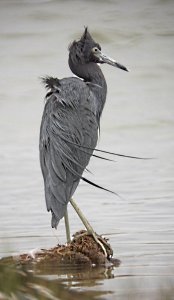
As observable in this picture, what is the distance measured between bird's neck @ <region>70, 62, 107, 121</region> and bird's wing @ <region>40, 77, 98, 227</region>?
0.37 metres

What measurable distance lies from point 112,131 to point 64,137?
20.3 feet

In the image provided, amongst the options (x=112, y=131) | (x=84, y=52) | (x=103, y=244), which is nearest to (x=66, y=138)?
(x=103, y=244)

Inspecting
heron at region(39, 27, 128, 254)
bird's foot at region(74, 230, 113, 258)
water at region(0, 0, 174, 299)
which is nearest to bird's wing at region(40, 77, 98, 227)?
heron at region(39, 27, 128, 254)

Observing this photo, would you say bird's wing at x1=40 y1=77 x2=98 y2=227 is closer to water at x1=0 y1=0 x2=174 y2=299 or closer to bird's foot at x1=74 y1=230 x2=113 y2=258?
bird's foot at x1=74 y1=230 x2=113 y2=258

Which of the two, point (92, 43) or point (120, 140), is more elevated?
point (92, 43)

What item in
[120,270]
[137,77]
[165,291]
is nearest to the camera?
[165,291]

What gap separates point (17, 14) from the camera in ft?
62.4

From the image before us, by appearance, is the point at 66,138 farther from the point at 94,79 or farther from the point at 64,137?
the point at 94,79

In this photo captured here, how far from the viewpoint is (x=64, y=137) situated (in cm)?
656

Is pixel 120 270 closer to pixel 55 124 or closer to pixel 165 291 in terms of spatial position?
pixel 55 124

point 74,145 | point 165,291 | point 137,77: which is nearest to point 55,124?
point 74,145

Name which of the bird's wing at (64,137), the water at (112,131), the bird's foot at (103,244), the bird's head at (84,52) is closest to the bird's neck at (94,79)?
the bird's head at (84,52)

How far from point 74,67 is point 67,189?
133 centimetres

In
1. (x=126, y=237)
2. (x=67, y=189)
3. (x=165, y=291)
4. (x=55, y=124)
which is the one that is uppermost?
(x=165, y=291)
